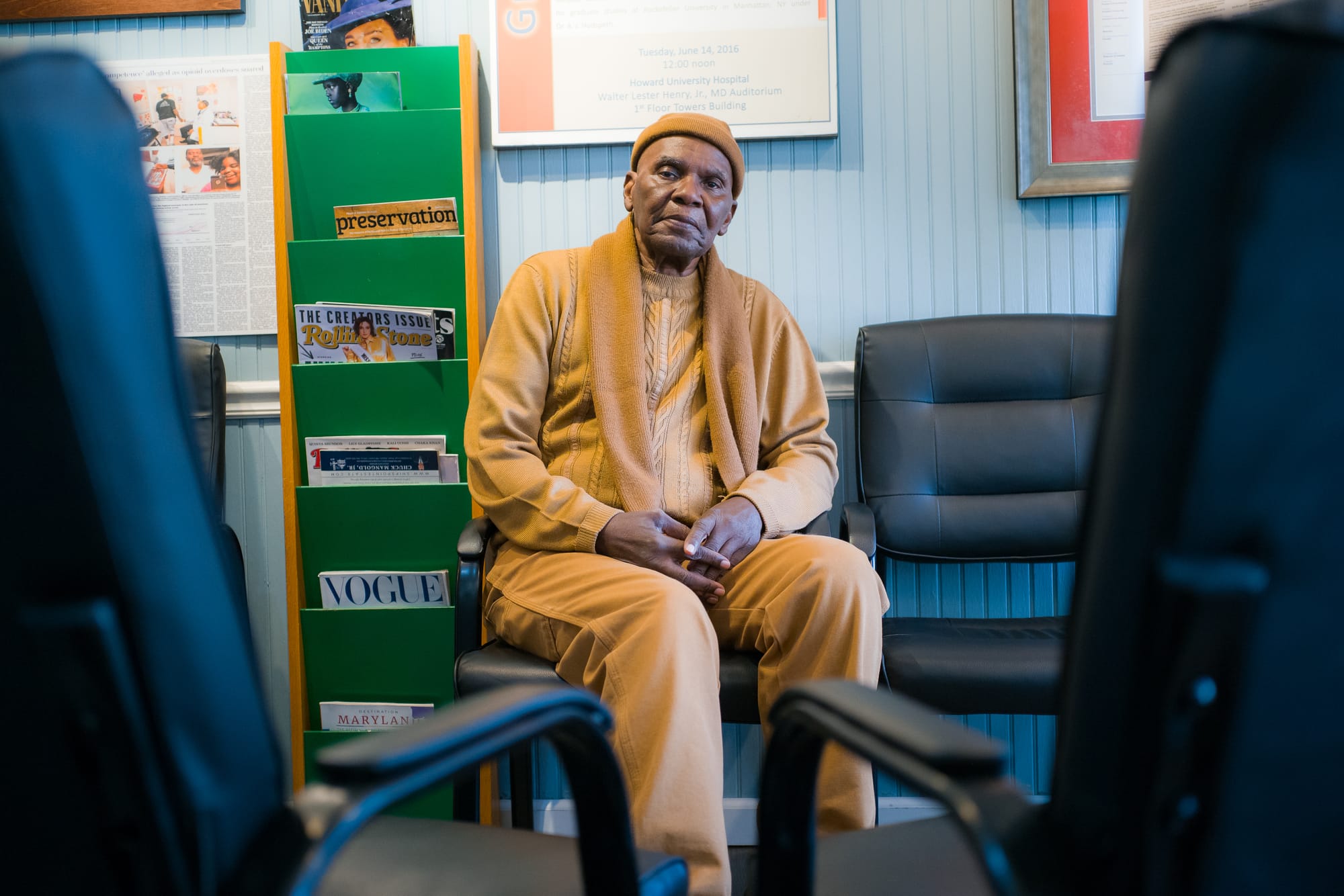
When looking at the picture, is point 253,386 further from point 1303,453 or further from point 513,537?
point 1303,453

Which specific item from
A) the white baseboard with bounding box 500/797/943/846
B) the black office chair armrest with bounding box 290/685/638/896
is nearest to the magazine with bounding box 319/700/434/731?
the white baseboard with bounding box 500/797/943/846

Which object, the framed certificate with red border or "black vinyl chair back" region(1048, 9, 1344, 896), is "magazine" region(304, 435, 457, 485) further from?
"black vinyl chair back" region(1048, 9, 1344, 896)

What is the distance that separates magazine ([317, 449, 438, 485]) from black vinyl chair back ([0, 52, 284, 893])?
4.90 feet

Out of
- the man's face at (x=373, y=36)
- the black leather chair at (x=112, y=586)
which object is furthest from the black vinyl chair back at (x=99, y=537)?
the man's face at (x=373, y=36)

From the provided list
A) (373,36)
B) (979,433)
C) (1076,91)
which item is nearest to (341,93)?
(373,36)

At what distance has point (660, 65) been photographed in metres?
1.98

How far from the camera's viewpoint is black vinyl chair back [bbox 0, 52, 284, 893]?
1.17ft

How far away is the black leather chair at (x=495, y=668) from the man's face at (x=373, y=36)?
1193 millimetres

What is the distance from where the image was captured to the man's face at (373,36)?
1.96 meters

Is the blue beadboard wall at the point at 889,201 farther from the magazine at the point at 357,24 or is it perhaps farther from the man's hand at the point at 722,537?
the man's hand at the point at 722,537

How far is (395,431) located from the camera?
1900mm

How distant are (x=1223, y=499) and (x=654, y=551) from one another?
112cm

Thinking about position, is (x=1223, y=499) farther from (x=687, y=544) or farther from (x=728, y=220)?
(x=728, y=220)

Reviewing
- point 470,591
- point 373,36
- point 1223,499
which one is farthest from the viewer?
point 373,36
